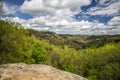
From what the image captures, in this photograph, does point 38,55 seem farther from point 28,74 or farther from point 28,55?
point 28,74

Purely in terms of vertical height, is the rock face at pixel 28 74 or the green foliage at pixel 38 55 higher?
the rock face at pixel 28 74

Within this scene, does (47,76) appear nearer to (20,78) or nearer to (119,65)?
(20,78)

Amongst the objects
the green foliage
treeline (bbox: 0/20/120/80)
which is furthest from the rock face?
the green foliage

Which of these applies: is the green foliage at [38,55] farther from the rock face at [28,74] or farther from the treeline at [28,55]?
the rock face at [28,74]

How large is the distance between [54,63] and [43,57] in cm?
3231

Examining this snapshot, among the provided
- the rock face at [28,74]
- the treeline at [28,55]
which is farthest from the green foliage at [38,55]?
the rock face at [28,74]

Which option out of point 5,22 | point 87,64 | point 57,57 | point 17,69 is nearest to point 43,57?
point 87,64

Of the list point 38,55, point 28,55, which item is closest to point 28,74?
point 28,55

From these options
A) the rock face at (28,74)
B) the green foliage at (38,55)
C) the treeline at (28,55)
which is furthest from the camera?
the green foliage at (38,55)

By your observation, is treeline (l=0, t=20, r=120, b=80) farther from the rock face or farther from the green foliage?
the rock face

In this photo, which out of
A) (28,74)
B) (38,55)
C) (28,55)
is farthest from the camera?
(38,55)

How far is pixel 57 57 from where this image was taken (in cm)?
9831

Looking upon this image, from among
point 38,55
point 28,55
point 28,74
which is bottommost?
point 38,55

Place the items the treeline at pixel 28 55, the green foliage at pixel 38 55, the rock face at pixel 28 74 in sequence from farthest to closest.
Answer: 1. the green foliage at pixel 38 55
2. the treeline at pixel 28 55
3. the rock face at pixel 28 74
